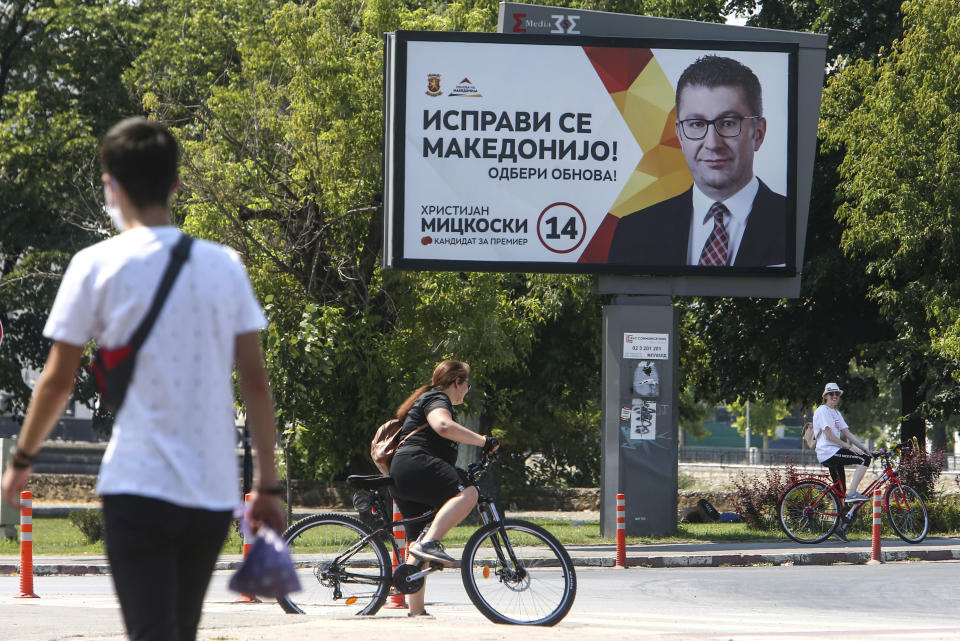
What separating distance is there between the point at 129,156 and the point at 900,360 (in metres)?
22.7

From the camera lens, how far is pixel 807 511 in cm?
1706

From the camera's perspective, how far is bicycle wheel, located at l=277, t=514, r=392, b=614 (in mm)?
8727

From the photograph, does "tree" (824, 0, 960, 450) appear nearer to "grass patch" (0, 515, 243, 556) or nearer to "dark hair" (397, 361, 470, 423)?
"grass patch" (0, 515, 243, 556)

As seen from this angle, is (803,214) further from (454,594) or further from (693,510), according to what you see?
(454,594)

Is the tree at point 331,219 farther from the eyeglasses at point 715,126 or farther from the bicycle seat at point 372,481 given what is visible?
the bicycle seat at point 372,481

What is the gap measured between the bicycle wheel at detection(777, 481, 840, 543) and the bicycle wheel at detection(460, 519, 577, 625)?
9.28 m

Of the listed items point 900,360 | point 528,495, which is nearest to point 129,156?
point 900,360

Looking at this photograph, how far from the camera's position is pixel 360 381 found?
2150 cm

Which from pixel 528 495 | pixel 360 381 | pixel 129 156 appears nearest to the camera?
pixel 129 156

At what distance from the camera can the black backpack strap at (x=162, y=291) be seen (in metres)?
3.48

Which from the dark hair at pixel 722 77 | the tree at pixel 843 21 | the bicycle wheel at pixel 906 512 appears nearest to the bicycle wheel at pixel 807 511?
the bicycle wheel at pixel 906 512

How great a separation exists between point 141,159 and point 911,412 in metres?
24.7

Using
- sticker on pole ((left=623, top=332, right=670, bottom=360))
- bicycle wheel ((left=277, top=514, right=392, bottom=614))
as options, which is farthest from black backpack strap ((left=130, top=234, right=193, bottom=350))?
Result: sticker on pole ((left=623, top=332, right=670, bottom=360))

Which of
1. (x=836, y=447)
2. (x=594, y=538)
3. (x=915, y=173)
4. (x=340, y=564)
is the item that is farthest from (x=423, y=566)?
(x=915, y=173)
